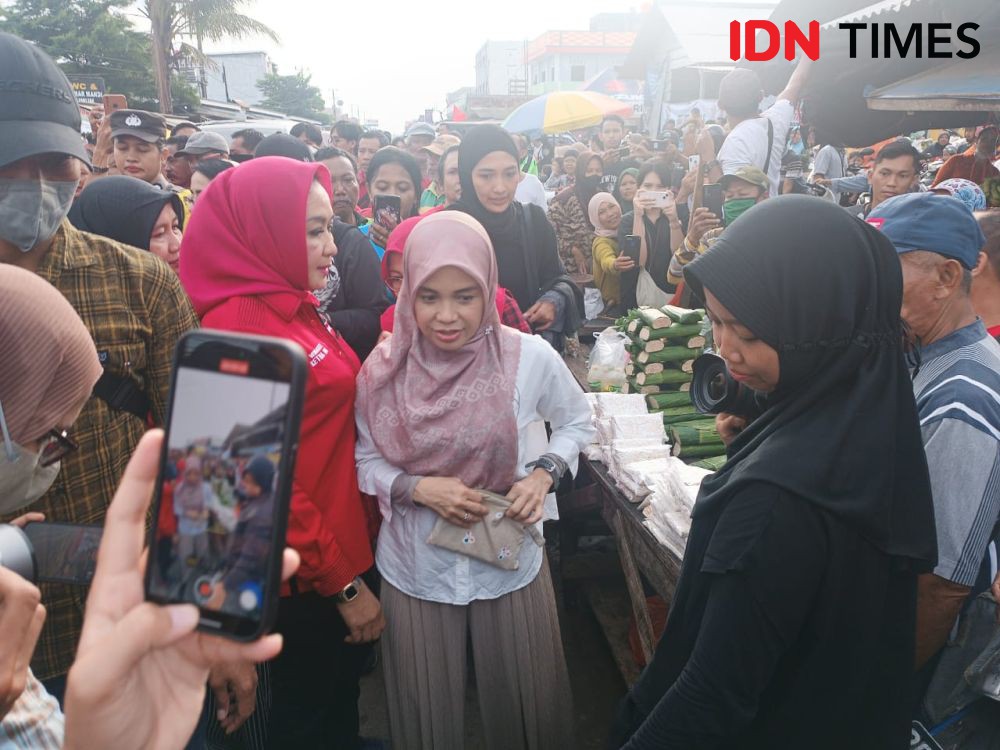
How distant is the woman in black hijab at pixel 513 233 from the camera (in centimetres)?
346

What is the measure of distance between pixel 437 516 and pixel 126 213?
5.97ft

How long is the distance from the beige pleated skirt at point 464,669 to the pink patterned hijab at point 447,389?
446mm

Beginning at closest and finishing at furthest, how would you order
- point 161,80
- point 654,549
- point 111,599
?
point 111,599, point 654,549, point 161,80

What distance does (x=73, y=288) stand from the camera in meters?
1.81

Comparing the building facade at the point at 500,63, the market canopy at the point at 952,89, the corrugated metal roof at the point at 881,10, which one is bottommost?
the market canopy at the point at 952,89

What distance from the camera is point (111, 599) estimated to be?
2.67ft

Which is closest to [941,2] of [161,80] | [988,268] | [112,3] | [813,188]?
[813,188]

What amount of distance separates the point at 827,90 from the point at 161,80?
22474mm

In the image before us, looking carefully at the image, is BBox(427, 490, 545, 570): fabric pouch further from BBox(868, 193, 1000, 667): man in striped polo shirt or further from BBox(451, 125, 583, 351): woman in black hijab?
A: BBox(451, 125, 583, 351): woman in black hijab

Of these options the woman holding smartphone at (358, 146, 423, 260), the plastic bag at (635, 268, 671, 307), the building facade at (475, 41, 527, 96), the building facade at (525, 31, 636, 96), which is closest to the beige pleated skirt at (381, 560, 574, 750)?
the woman holding smartphone at (358, 146, 423, 260)

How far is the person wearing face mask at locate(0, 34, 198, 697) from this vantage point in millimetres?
1740

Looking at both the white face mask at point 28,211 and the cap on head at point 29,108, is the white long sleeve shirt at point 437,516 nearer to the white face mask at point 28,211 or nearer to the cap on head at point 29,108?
the white face mask at point 28,211

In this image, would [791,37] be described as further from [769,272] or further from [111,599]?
[111,599]

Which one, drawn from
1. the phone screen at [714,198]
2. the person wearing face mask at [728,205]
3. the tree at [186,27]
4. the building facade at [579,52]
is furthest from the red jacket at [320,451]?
the building facade at [579,52]
